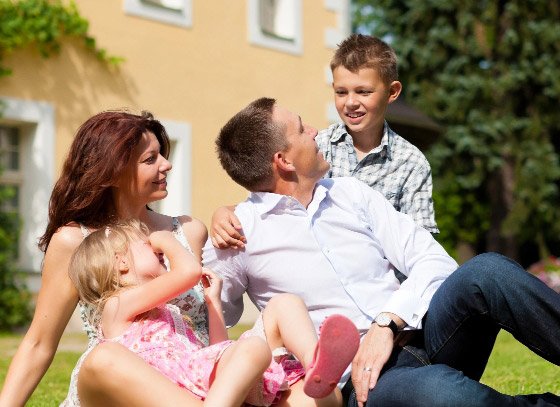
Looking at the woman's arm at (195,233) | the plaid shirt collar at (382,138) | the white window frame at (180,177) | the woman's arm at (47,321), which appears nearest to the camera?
the woman's arm at (47,321)

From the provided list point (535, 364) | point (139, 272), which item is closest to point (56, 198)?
point (139, 272)

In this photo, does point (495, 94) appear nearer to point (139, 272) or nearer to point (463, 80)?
point (463, 80)

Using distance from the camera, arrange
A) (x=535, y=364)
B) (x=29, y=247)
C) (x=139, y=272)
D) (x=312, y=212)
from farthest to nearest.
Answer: (x=29, y=247), (x=535, y=364), (x=312, y=212), (x=139, y=272)

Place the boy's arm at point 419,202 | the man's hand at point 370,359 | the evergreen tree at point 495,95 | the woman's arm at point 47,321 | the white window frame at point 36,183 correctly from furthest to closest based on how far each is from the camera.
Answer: the evergreen tree at point 495,95, the white window frame at point 36,183, the boy's arm at point 419,202, the woman's arm at point 47,321, the man's hand at point 370,359

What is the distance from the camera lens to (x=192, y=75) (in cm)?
1013

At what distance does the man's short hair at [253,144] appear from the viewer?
325cm

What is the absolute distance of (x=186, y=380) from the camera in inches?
105

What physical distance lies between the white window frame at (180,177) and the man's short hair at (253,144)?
6658mm

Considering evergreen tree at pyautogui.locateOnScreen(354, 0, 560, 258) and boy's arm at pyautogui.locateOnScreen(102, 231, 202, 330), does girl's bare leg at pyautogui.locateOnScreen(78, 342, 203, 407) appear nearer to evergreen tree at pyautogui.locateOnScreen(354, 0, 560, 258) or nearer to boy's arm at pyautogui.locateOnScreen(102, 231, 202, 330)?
boy's arm at pyautogui.locateOnScreen(102, 231, 202, 330)

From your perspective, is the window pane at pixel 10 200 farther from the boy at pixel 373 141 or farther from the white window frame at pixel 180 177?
the boy at pixel 373 141

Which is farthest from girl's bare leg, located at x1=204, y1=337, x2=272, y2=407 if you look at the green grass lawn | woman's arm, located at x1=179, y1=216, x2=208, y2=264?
the green grass lawn

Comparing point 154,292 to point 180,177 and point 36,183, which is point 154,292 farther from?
point 180,177

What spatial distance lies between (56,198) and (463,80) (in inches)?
509

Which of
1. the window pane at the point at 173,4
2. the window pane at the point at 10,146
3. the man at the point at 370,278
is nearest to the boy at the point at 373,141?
the man at the point at 370,278
